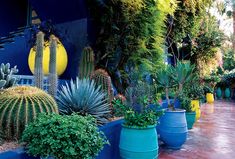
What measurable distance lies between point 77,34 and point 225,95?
13.4 metres

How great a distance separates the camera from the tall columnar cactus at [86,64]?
559cm

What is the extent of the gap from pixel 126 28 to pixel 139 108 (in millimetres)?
2407

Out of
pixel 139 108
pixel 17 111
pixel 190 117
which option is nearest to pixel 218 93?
pixel 190 117

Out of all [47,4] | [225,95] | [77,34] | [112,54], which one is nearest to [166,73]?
[112,54]

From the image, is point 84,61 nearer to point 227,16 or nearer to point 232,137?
point 232,137

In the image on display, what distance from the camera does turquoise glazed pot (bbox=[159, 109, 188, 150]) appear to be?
5.14 metres

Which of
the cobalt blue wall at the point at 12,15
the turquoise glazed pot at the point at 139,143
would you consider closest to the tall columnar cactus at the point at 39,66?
the turquoise glazed pot at the point at 139,143

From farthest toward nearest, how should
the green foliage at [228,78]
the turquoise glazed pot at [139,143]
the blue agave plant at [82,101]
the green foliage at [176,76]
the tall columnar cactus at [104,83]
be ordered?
1. the green foliage at [228,78]
2. the green foliage at [176,76]
3. the tall columnar cactus at [104,83]
4. the blue agave plant at [82,101]
5. the turquoise glazed pot at [139,143]

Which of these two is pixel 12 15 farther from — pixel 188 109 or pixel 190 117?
pixel 190 117

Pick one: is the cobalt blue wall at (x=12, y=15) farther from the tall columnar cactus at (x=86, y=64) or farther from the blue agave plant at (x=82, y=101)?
the blue agave plant at (x=82, y=101)

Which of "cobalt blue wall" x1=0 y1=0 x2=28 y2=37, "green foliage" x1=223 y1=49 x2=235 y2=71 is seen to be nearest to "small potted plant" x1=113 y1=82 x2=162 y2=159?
"cobalt blue wall" x1=0 y1=0 x2=28 y2=37

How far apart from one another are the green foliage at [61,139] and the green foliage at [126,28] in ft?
11.0

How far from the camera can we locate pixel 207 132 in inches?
277

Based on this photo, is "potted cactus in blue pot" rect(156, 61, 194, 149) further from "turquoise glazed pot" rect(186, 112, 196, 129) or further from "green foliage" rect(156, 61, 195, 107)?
"turquoise glazed pot" rect(186, 112, 196, 129)
